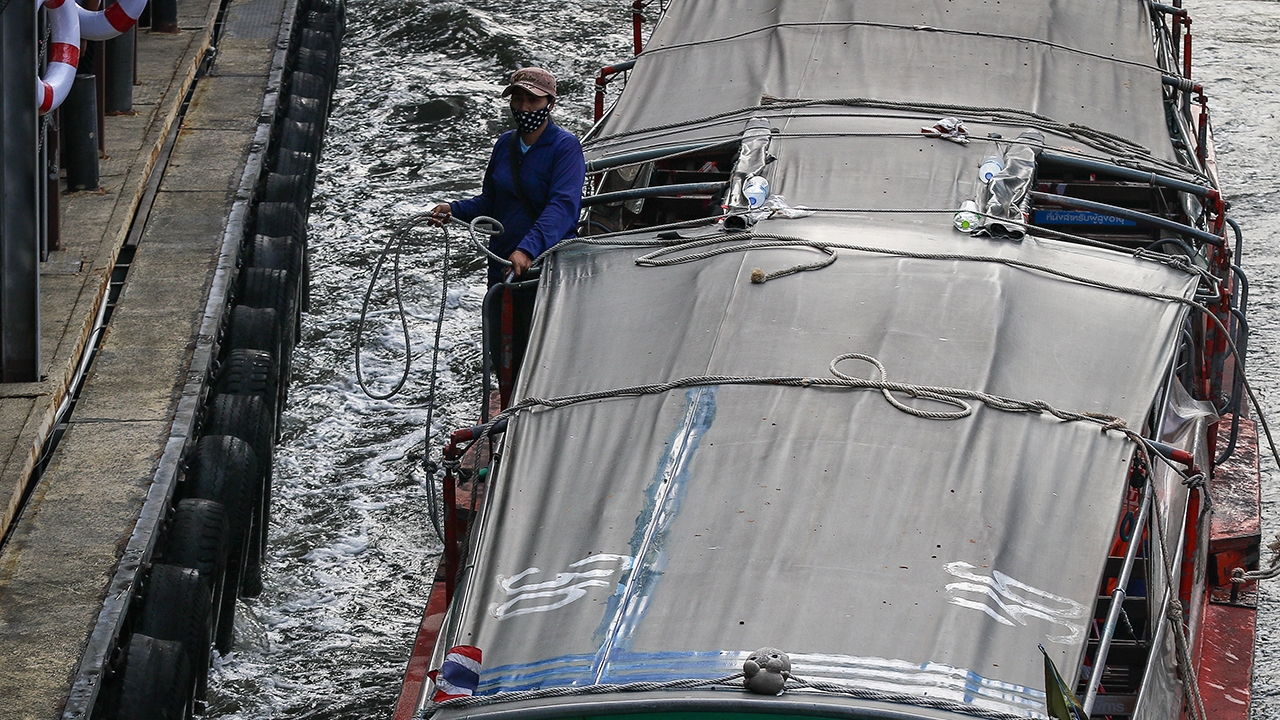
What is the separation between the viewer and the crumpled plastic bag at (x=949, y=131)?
313 inches

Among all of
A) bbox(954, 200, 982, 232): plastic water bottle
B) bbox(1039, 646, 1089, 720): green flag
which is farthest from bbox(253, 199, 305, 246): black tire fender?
bbox(1039, 646, 1089, 720): green flag

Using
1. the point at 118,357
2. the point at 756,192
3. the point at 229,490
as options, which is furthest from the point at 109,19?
the point at 756,192

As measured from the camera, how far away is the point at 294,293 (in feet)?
37.1

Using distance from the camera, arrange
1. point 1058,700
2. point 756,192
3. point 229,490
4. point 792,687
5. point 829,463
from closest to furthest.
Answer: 1. point 1058,700
2. point 792,687
3. point 829,463
4. point 756,192
5. point 229,490

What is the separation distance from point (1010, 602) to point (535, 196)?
3603 millimetres

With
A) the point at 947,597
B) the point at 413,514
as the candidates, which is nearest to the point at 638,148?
the point at 413,514

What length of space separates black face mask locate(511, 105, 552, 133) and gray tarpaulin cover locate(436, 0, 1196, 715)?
785 millimetres

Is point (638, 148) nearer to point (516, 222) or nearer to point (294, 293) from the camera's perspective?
point (516, 222)

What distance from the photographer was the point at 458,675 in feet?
16.3

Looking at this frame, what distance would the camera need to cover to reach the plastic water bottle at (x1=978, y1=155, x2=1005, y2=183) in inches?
297

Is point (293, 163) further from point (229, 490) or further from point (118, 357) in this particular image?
point (229, 490)

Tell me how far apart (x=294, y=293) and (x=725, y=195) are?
4.52 meters

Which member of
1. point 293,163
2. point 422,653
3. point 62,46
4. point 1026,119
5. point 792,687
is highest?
point 62,46

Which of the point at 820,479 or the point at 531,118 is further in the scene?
the point at 531,118
